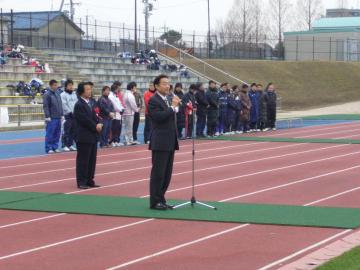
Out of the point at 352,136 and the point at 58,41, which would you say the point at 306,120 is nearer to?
the point at 352,136

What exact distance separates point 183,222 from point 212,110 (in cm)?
1772

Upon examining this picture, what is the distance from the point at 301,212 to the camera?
1159cm

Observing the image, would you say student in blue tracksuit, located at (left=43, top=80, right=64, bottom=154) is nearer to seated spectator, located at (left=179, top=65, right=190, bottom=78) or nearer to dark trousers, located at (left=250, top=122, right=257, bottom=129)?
dark trousers, located at (left=250, top=122, right=257, bottom=129)

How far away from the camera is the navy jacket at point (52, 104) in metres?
21.8

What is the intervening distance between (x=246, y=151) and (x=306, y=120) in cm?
2085

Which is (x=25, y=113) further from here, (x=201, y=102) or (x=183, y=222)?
(x=183, y=222)

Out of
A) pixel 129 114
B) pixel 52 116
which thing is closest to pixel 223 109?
pixel 129 114

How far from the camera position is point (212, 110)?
93.4 feet

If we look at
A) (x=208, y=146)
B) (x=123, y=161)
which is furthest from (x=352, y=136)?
(x=123, y=161)

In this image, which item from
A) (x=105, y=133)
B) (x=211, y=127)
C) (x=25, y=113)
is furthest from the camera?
(x=25, y=113)

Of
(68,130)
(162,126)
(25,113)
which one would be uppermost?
(162,126)

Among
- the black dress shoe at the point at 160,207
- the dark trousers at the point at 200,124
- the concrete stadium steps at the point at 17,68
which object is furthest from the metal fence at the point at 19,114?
the black dress shoe at the point at 160,207

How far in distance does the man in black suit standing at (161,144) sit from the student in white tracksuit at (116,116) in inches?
458

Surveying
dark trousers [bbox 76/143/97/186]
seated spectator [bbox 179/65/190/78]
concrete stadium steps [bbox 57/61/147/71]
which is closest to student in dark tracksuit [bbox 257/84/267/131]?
concrete stadium steps [bbox 57/61/147/71]
